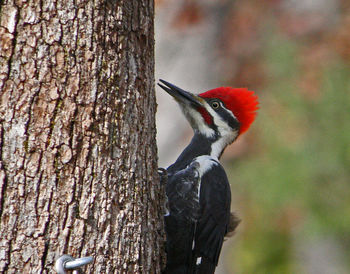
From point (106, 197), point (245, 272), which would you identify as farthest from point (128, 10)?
point (245, 272)

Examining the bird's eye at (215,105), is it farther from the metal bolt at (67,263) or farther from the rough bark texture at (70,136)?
the metal bolt at (67,263)

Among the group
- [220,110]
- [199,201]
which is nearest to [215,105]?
[220,110]

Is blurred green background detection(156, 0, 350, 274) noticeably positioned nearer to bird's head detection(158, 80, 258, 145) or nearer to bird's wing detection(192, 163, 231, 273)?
bird's head detection(158, 80, 258, 145)

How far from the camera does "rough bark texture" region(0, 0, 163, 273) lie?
6.74ft

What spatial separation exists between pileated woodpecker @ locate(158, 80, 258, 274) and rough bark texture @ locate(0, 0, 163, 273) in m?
0.82

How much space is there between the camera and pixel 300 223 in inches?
324

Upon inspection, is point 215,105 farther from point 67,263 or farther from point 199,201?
point 67,263

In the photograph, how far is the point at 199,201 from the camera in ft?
10.7

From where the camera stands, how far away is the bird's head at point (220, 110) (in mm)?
3777

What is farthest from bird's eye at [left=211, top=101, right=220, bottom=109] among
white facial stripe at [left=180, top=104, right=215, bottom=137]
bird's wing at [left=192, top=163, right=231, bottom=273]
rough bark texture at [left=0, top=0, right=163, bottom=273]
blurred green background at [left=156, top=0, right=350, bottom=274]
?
blurred green background at [left=156, top=0, right=350, bottom=274]

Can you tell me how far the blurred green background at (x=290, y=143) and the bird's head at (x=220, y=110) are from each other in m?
3.32

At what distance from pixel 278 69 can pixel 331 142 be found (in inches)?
51.4

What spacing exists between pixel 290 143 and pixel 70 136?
6275 mm

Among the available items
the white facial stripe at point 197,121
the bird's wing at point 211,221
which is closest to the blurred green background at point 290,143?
the white facial stripe at point 197,121
